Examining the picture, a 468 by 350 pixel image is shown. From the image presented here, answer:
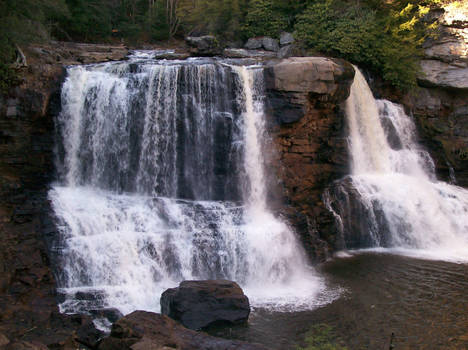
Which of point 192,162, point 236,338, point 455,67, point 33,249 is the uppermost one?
point 455,67

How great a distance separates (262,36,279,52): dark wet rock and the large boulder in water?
46.5 feet

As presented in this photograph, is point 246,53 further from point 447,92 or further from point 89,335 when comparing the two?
point 89,335

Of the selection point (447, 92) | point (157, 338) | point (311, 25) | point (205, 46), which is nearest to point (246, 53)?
point (205, 46)

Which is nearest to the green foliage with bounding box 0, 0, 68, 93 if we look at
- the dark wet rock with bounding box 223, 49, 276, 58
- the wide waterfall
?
the wide waterfall

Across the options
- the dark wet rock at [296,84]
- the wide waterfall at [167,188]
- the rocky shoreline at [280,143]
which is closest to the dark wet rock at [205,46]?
the rocky shoreline at [280,143]

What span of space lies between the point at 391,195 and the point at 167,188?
7.73 m

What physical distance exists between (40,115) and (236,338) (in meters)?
8.46

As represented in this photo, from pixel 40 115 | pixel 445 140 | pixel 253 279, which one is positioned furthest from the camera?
pixel 445 140

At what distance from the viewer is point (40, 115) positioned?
12953mm

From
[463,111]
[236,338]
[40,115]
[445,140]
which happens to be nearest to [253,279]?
[236,338]

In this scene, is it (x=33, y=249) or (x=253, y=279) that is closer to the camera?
(x=33, y=249)

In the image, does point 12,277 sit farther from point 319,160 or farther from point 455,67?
point 455,67

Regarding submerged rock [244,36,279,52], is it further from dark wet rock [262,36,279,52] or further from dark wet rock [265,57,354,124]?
dark wet rock [265,57,354,124]

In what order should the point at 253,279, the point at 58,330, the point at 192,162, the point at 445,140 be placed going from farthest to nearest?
the point at 445,140 → the point at 192,162 → the point at 253,279 → the point at 58,330
